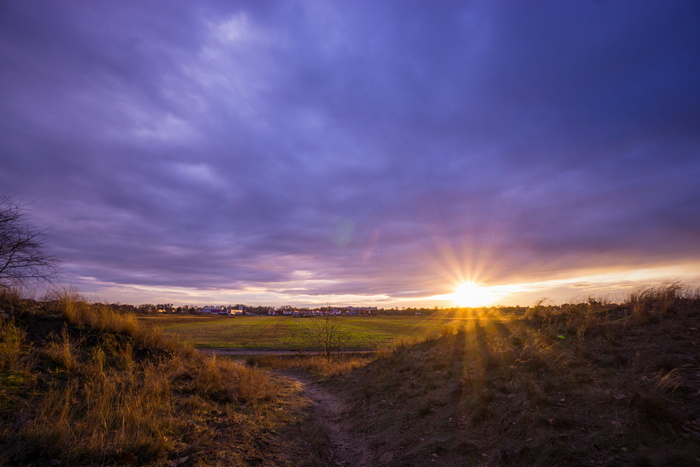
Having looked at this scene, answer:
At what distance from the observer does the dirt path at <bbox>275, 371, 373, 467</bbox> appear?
30.2 feet

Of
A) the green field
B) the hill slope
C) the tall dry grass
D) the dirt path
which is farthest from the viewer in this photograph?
the green field

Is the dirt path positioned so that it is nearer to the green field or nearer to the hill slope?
the hill slope

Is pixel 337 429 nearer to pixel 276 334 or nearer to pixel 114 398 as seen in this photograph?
pixel 114 398

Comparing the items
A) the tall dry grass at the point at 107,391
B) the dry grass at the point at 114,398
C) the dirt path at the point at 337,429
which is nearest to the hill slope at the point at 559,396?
the dirt path at the point at 337,429

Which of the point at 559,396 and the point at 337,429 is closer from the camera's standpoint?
the point at 559,396

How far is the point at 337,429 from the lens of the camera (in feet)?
39.4

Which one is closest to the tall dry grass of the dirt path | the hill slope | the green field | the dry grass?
the dry grass

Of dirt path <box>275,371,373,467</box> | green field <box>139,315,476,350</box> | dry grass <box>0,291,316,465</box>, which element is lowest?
green field <box>139,315,476,350</box>

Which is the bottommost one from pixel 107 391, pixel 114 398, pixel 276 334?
pixel 276 334

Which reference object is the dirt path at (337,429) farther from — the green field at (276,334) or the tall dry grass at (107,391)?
the green field at (276,334)

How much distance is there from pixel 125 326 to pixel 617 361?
54.3 feet

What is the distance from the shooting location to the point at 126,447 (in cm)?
618

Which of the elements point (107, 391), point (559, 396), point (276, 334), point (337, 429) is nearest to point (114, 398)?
point (107, 391)

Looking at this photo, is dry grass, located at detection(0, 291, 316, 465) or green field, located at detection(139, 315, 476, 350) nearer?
dry grass, located at detection(0, 291, 316, 465)
